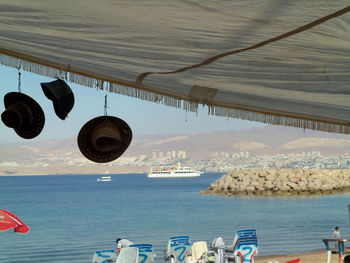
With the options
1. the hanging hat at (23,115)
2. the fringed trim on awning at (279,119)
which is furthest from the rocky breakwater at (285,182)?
the hanging hat at (23,115)

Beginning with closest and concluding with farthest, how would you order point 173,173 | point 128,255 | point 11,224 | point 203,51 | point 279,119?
1. point 203,51
2. point 279,119
3. point 128,255
4. point 11,224
5. point 173,173

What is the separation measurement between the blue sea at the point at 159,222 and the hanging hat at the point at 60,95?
12.9m

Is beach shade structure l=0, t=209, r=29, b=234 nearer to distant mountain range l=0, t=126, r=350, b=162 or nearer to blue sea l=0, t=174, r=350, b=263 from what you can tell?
blue sea l=0, t=174, r=350, b=263

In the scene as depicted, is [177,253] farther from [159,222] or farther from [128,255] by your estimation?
[159,222]

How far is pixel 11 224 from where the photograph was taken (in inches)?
225

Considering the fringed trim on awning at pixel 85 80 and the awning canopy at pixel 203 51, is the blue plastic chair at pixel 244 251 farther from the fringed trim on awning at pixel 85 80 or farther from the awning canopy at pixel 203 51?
the fringed trim on awning at pixel 85 80

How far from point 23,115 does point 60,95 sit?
0.69ft

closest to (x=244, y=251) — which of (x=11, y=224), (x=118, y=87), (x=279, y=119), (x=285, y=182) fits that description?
(x=11, y=224)

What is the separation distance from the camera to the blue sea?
750 inches

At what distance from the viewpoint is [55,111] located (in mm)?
2576

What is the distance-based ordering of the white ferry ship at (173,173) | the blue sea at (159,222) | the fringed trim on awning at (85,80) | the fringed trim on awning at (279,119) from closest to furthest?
the fringed trim on awning at (85,80) < the fringed trim on awning at (279,119) < the blue sea at (159,222) < the white ferry ship at (173,173)

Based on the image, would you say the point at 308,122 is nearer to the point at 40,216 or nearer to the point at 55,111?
the point at 55,111

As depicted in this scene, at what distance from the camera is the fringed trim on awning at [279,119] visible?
7.26ft

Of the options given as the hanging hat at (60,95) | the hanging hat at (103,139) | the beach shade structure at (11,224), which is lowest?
the beach shade structure at (11,224)
